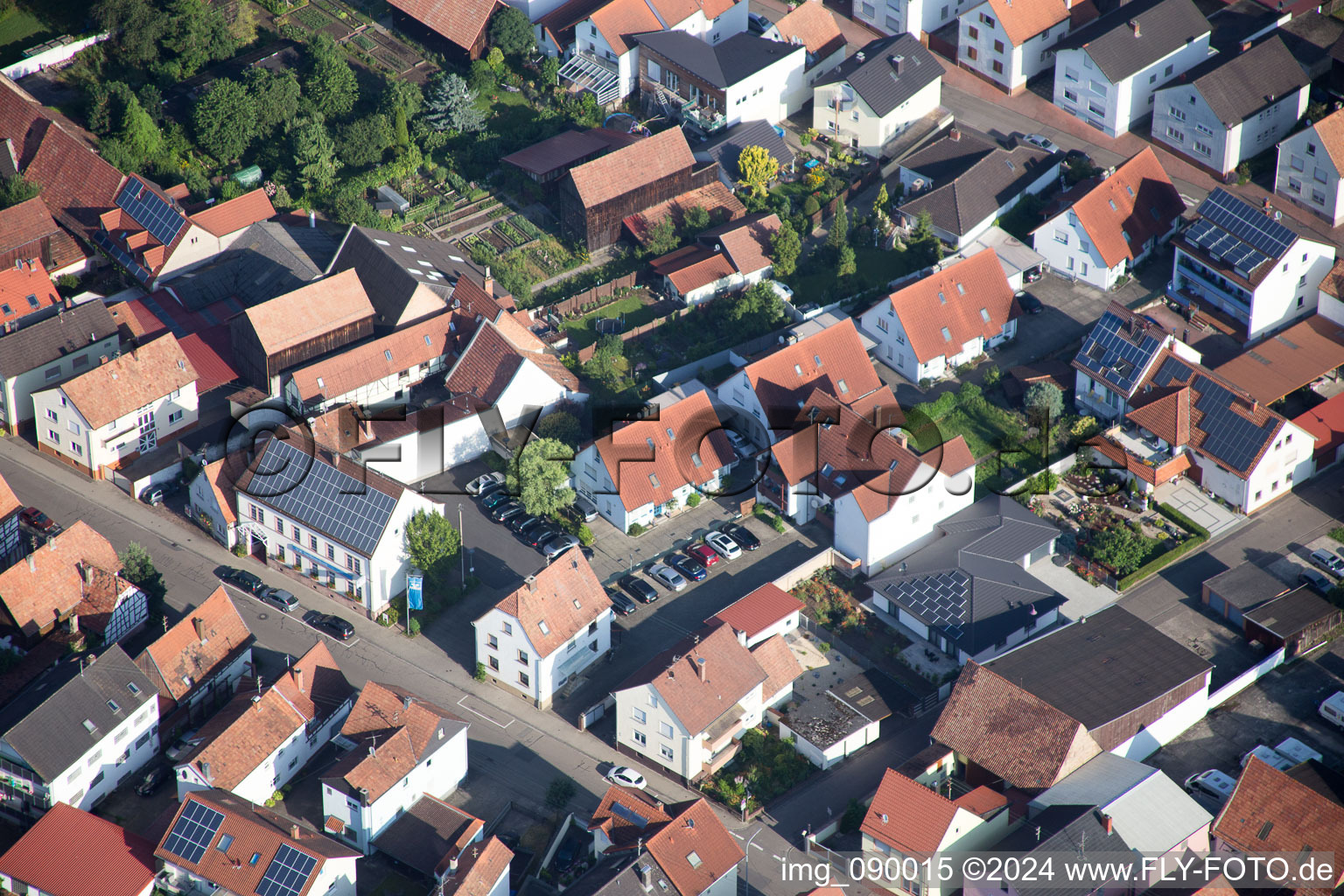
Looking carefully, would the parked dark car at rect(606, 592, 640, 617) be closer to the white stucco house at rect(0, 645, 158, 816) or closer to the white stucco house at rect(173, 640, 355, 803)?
the white stucco house at rect(173, 640, 355, 803)

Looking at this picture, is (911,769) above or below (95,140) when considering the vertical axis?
below

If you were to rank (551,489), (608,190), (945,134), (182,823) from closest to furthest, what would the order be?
(182,823) < (551,489) < (608,190) < (945,134)

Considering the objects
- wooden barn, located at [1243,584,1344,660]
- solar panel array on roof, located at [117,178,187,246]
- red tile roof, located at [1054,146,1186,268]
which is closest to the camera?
wooden barn, located at [1243,584,1344,660]

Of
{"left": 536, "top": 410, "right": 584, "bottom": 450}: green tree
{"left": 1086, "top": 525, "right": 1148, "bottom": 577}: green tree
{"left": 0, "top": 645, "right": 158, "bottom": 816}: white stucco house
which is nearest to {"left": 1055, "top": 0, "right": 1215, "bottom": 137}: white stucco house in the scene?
{"left": 1086, "top": 525, "right": 1148, "bottom": 577}: green tree

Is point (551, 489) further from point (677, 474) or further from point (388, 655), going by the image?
point (388, 655)

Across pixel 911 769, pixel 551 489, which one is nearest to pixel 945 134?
pixel 551 489

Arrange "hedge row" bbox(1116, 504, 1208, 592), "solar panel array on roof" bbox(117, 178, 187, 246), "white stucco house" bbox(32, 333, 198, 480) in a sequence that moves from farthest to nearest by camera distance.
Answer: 1. "solar panel array on roof" bbox(117, 178, 187, 246)
2. "white stucco house" bbox(32, 333, 198, 480)
3. "hedge row" bbox(1116, 504, 1208, 592)

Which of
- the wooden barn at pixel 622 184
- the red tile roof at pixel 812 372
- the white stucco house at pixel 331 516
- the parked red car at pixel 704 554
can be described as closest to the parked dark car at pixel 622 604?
the parked red car at pixel 704 554
